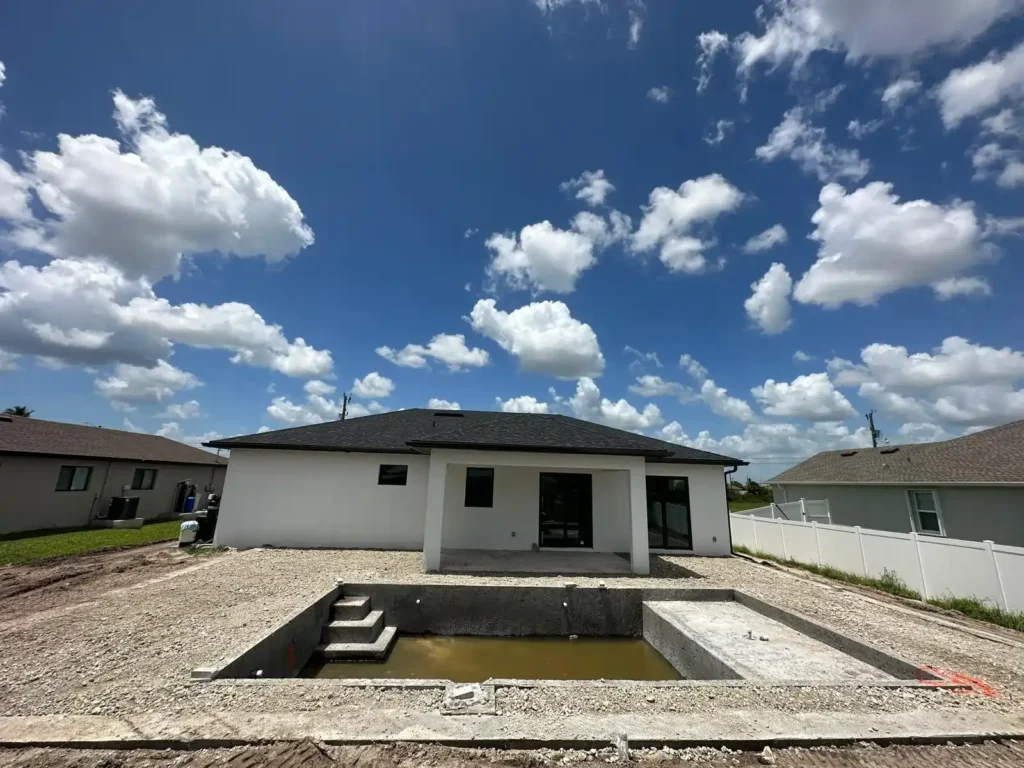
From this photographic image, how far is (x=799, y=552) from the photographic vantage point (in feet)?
37.3

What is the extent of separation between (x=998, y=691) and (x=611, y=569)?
19.9 ft

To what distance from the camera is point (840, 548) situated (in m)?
10.0

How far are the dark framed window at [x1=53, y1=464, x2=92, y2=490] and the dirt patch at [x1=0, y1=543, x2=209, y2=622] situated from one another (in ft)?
22.0

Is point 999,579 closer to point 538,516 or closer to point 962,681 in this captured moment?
point 962,681

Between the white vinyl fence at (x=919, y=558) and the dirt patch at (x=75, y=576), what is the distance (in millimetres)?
14615

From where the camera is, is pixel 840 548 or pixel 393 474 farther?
pixel 393 474

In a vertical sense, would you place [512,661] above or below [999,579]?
below

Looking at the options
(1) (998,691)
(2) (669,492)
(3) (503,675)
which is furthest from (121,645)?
(2) (669,492)

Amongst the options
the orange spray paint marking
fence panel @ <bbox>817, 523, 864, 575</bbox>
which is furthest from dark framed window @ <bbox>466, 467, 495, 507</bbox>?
the orange spray paint marking

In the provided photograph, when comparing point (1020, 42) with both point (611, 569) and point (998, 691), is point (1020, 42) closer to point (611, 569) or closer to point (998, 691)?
point (998, 691)

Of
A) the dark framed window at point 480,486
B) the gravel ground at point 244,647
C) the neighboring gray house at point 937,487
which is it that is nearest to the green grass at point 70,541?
the gravel ground at point 244,647

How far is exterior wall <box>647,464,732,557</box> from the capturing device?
1227 cm

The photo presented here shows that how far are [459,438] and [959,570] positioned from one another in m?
9.46

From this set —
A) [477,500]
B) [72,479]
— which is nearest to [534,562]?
[477,500]
